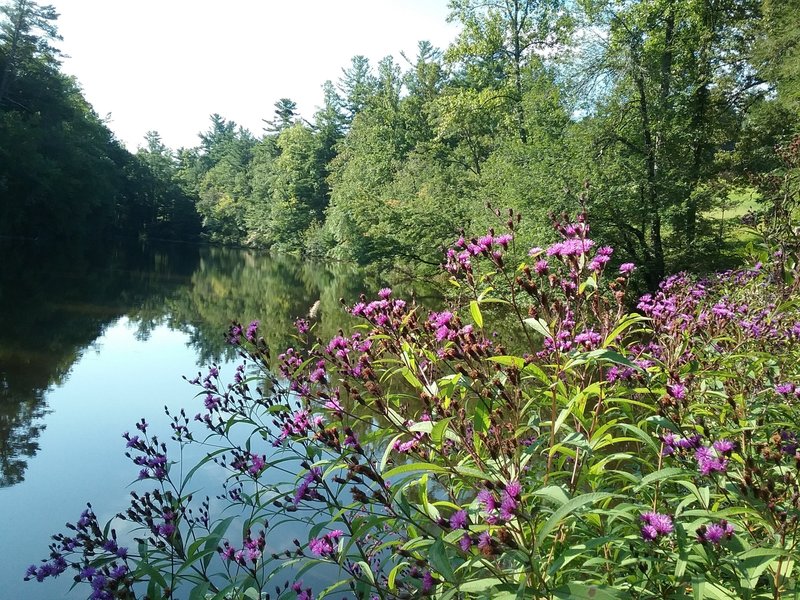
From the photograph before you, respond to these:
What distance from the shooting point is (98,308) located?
49.8 ft

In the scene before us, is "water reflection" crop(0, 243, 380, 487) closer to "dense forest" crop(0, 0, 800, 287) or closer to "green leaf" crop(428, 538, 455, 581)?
"dense forest" crop(0, 0, 800, 287)

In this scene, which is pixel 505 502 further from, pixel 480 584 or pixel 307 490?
pixel 307 490

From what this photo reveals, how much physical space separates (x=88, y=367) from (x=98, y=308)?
21.4 ft

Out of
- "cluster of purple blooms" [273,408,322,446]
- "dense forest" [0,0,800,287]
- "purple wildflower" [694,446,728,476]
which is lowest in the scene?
"cluster of purple blooms" [273,408,322,446]

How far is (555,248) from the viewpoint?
175 cm

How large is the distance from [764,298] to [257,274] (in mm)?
27451

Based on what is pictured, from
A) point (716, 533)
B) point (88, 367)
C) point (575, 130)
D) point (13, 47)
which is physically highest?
point (13, 47)

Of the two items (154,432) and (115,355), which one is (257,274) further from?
(154,432)

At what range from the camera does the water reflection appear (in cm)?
760

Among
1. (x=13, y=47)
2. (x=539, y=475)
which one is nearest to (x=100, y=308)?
(x=539, y=475)

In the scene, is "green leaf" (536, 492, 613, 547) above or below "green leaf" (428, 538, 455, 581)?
above

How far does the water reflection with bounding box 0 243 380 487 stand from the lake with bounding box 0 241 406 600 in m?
0.03

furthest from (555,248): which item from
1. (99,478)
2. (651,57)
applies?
(651,57)

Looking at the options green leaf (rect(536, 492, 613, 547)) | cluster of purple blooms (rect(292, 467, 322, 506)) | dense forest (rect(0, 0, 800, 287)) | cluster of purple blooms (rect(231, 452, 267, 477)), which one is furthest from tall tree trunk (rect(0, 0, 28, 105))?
green leaf (rect(536, 492, 613, 547))
